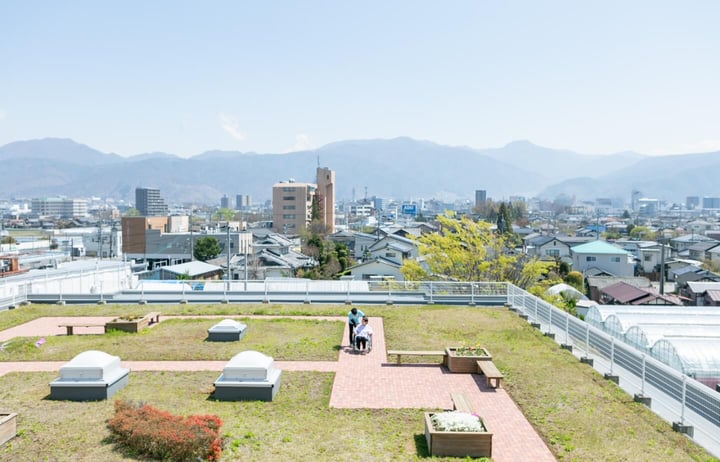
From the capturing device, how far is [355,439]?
8109 millimetres

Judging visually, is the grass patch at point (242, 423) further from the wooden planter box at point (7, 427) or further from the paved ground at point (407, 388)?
the paved ground at point (407, 388)

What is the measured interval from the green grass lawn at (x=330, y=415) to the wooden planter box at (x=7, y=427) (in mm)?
136

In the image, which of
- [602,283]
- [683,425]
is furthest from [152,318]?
[602,283]

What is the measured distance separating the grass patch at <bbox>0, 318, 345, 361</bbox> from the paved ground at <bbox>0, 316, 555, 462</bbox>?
0.45 m

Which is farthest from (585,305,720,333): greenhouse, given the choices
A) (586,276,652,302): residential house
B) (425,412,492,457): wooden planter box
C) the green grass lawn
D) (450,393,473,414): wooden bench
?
(586,276,652,302): residential house

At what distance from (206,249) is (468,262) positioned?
3355 centimetres

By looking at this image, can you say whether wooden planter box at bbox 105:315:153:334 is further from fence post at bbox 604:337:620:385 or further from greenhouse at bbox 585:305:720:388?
greenhouse at bbox 585:305:720:388

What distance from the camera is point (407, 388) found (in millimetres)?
10648

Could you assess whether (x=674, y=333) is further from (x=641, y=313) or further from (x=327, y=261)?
(x=327, y=261)

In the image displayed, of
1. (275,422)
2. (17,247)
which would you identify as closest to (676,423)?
(275,422)

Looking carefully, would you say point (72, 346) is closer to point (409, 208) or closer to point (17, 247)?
point (17, 247)

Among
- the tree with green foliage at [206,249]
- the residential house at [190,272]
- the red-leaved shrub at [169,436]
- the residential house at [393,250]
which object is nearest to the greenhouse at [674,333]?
the red-leaved shrub at [169,436]

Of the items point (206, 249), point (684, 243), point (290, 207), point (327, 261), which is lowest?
point (327, 261)

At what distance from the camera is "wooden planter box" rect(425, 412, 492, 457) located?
24.8 ft
